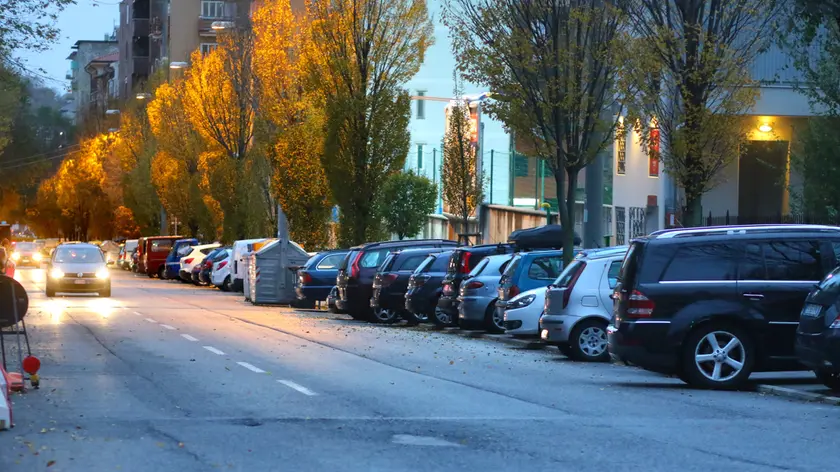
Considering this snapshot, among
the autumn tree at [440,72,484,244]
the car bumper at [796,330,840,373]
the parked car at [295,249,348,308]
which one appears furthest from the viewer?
the autumn tree at [440,72,484,244]

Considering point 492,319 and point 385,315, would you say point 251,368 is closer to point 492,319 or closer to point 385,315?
point 492,319

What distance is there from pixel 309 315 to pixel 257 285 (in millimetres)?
6223

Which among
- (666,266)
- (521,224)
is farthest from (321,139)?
(666,266)

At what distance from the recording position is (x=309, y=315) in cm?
3491

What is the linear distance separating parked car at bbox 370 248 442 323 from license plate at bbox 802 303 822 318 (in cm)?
1560

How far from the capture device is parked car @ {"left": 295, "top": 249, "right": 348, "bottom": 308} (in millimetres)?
36500

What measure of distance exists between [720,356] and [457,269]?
1135 cm

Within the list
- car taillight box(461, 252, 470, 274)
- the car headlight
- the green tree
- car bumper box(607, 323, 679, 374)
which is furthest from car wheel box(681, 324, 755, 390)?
the green tree

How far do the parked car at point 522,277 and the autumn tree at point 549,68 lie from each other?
1105 millimetres

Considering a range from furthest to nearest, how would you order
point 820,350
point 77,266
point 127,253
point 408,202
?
point 127,253 < point 408,202 < point 77,266 < point 820,350

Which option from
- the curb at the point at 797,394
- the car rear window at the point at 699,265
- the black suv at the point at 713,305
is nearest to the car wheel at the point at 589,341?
the black suv at the point at 713,305

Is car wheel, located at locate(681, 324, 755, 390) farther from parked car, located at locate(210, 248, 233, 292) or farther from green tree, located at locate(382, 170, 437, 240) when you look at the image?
parked car, located at locate(210, 248, 233, 292)

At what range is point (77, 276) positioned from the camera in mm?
42281

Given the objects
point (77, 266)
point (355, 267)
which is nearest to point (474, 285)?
point (355, 267)
